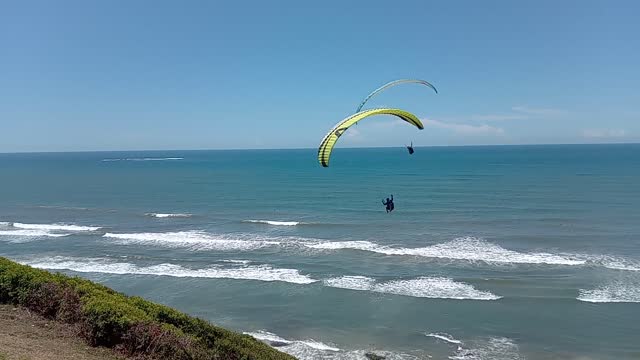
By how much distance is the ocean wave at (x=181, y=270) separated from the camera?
83.8ft

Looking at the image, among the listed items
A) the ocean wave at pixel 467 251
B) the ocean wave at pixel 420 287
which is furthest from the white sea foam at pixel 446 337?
the ocean wave at pixel 467 251

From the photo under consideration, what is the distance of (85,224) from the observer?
140 feet

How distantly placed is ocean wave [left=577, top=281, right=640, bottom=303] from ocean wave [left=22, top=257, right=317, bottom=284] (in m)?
12.9

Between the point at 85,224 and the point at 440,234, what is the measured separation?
30267 millimetres

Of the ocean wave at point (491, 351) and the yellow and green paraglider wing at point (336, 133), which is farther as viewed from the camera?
the ocean wave at point (491, 351)

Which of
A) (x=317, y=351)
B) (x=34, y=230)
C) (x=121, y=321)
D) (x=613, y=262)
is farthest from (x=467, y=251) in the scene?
(x=34, y=230)

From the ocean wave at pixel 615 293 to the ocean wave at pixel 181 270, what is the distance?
12.9m

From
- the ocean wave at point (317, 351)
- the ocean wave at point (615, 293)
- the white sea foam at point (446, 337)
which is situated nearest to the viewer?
the ocean wave at point (317, 351)

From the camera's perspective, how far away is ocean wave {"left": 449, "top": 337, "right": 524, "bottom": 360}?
1620 centimetres

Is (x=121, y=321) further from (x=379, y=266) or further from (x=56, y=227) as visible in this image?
(x=56, y=227)

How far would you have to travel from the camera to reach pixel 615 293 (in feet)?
73.4

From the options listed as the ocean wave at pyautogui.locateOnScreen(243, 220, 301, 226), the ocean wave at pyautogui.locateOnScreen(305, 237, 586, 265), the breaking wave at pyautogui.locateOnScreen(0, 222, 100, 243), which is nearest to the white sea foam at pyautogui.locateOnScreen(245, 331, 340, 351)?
the ocean wave at pyautogui.locateOnScreen(305, 237, 586, 265)

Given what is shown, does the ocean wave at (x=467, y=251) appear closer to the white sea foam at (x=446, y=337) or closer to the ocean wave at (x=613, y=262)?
the ocean wave at (x=613, y=262)

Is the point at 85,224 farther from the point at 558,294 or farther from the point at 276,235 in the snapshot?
the point at 558,294
